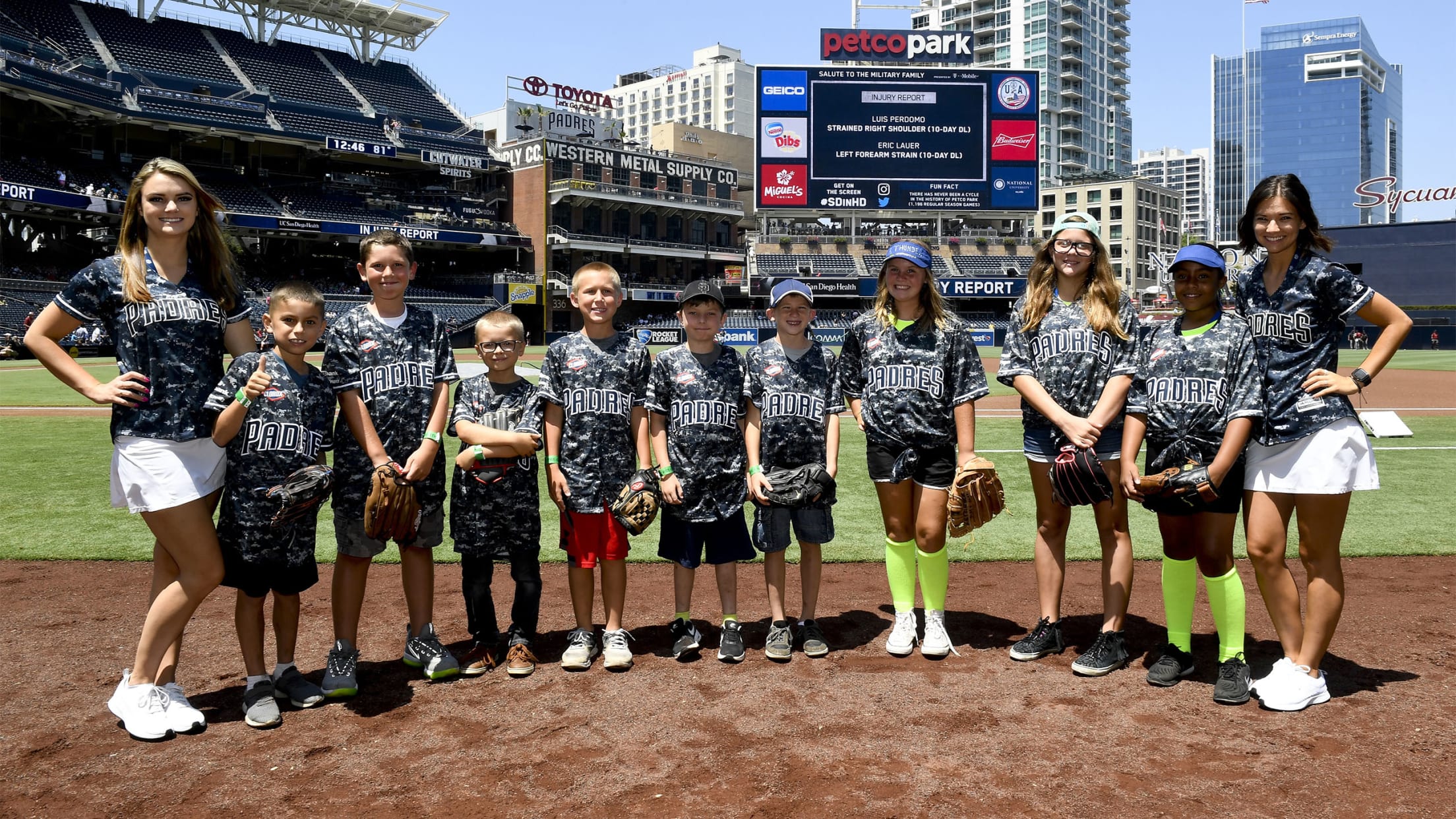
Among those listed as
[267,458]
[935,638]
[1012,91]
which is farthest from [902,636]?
[1012,91]

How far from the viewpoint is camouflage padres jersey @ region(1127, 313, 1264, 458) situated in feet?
13.0

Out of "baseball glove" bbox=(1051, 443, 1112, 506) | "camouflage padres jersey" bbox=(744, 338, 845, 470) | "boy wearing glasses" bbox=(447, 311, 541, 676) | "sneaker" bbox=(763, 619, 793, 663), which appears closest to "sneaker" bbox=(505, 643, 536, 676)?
"boy wearing glasses" bbox=(447, 311, 541, 676)

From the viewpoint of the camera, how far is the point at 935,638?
4684mm

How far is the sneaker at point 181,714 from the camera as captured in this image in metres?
3.75

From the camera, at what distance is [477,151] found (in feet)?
183

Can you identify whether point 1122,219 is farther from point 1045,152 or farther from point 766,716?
point 766,716

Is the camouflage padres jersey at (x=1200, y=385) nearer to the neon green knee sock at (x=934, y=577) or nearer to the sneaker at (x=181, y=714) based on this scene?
the neon green knee sock at (x=934, y=577)

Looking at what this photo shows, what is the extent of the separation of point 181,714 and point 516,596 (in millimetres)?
1434

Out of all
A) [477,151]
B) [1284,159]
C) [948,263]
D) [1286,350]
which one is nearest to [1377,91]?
[1284,159]

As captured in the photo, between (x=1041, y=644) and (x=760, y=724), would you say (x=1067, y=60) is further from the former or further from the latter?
(x=760, y=724)

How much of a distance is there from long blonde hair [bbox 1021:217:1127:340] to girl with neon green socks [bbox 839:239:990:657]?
0.34m

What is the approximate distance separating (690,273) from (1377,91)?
559ft

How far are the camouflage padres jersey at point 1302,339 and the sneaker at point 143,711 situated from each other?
4.52 metres

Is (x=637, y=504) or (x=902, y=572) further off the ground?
(x=637, y=504)
